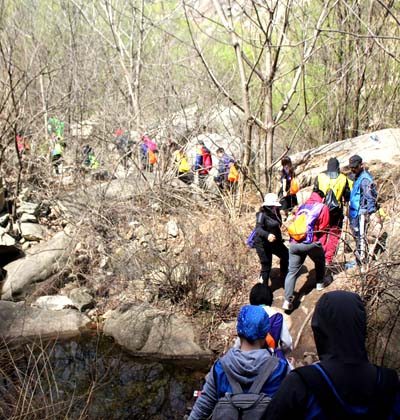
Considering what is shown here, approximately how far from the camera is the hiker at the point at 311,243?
599cm

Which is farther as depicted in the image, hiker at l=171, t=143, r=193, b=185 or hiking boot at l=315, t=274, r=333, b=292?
hiker at l=171, t=143, r=193, b=185

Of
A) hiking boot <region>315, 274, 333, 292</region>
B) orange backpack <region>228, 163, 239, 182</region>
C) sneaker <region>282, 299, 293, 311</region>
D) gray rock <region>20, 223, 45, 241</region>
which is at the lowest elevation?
sneaker <region>282, 299, 293, 311</region>

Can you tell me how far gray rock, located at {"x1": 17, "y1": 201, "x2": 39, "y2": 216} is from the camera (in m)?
11.1

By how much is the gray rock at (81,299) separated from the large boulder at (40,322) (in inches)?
14.2

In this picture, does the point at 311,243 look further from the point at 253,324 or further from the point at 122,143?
the point at 122,143

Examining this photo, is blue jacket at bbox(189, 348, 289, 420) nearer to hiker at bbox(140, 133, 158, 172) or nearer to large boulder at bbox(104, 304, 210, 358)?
large boulder at bbox(104, 304, 210, 358)

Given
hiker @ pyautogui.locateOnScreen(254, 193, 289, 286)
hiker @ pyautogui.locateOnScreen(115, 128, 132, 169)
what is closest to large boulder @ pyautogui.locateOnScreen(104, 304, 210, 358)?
hiker @ pyautogui.locateOnScreen(254, 193, 289, 286)

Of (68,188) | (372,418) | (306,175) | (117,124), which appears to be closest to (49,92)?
(117,124)

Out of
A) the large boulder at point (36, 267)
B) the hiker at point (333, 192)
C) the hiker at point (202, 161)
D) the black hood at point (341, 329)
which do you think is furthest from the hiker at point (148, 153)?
the black hood at point (341, 329)

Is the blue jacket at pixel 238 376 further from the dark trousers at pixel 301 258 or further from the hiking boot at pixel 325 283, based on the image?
the hiking boot at pixel 325 283

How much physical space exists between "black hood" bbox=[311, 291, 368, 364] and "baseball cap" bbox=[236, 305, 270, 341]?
779 mm

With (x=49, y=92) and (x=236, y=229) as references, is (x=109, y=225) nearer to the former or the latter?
(x=236, y=229)

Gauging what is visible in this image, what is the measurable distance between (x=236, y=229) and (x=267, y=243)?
161 centimetres

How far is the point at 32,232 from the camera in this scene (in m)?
10.6
